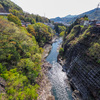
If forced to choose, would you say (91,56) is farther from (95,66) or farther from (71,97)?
(71,97)

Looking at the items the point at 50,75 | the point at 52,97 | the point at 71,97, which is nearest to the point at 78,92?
the point at 71,97

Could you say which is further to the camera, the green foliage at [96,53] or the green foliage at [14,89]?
the green foliage at [96,53]

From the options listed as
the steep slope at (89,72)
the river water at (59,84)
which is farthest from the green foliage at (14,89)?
the steep slope at (89,72)

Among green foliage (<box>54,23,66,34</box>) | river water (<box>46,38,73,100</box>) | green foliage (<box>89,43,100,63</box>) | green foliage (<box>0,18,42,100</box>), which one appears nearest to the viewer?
green foliage (<box>0,18,42,100</box>)

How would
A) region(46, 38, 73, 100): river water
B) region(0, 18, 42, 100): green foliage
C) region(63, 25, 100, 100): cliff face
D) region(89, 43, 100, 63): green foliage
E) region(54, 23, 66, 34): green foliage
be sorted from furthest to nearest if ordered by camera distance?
region(54, 23, 66, 34): green foliage → region(46, 38, 73, 100): river water → region(89, 43, 100, 63): green foliage → region(63, 25, 100, 100): cliff face → region(0, 18, 42, 100): green foliage

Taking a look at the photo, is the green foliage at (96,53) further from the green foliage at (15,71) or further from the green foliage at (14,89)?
the green foliage at (14,89)

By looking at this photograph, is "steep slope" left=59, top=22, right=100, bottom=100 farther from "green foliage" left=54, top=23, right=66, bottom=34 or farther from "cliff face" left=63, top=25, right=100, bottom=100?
"green foliage" left=54, top=23, right=66, bottom=34

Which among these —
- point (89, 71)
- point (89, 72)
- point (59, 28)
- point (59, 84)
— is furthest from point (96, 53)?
point (59, 28)

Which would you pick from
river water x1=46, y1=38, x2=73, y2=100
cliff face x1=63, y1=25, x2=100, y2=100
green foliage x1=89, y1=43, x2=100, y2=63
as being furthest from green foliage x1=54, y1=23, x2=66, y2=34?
green foliage x1=89, y1=43, x2=100, y2=63

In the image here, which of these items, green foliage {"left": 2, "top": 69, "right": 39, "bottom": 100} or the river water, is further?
the river water

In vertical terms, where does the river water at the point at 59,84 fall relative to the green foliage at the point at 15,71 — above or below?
below

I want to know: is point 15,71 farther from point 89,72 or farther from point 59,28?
point 59,28
